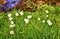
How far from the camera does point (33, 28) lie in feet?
16.9

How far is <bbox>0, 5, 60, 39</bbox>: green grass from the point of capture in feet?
16.3

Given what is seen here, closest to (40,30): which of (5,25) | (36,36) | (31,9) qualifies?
(36,36)

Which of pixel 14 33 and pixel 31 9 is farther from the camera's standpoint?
pixel 31 9

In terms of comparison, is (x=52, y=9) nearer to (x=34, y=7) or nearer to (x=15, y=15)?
(x=34, y=7)

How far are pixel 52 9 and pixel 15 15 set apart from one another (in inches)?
32.9

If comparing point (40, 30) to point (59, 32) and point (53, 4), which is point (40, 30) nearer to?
point (59, 32)

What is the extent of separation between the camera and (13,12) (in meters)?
5.71

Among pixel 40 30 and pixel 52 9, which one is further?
pixel 52 9

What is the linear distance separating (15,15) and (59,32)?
1034mm

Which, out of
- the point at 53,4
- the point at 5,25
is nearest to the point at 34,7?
the point at 53,4

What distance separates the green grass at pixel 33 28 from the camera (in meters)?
4.97

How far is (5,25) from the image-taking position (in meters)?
5.29

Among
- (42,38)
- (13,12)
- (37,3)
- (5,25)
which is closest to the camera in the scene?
(42,38)

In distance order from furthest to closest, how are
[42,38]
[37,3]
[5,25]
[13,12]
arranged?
[37,3]
[13,12]
[5,25]
[42,38]
